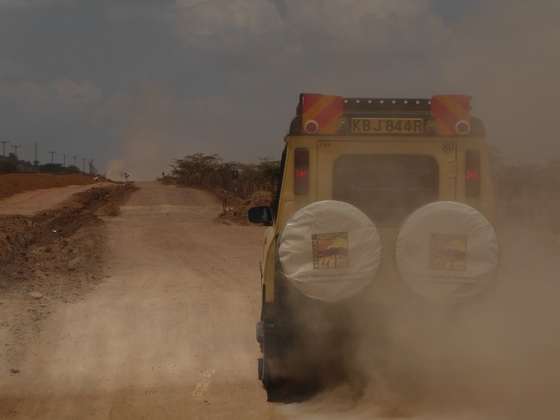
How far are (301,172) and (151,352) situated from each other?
10.8ft

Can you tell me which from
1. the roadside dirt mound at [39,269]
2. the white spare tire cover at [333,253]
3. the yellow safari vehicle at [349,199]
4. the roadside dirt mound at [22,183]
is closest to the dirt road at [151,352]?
the roadside dirt mound at [39,269]

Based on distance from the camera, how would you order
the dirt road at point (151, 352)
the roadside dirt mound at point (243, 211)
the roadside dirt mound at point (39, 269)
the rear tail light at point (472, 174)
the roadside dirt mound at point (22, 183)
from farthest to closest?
the roadside dirt mound at point (22, 183) < the roadside dirt mound at point (243, 211) < the roadside dirt mound at point (39, 269) < the dirt road at point (151, 352) < the rear tail light at point (472, 174)

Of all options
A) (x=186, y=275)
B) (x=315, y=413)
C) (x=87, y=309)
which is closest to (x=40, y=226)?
(x=186, y=275)

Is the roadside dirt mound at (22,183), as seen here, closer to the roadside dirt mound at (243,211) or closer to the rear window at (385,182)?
the roadside dirt mound at (243,211)

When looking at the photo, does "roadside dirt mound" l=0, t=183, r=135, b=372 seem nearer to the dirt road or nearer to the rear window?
the dirt road

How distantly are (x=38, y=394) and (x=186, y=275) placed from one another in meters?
6.74

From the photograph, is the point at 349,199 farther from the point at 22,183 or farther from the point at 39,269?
the point at 22,183

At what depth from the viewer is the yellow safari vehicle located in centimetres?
522

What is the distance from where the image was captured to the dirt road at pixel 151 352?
618 centimetres

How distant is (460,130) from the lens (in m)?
5.76

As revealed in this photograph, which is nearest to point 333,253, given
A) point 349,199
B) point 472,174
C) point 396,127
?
point 349,199

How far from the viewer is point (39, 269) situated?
43.4 ft

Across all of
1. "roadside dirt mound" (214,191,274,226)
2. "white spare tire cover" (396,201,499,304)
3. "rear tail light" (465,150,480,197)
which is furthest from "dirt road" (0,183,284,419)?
"roadside dirt mound" (214,191,274,226)

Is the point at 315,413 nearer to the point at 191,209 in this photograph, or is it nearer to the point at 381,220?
the point at 381,220
